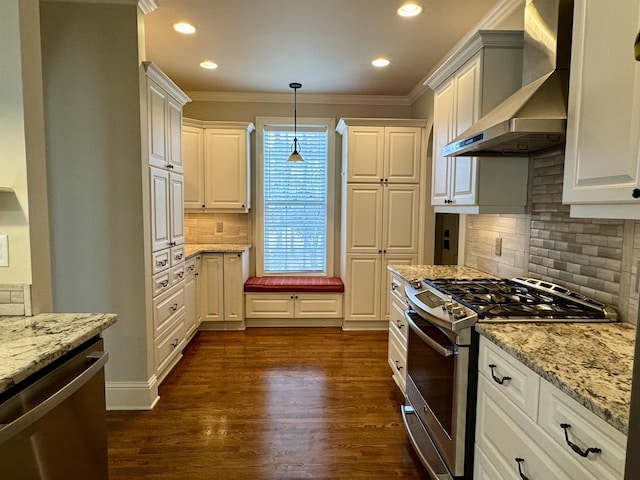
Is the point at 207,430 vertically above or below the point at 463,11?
below

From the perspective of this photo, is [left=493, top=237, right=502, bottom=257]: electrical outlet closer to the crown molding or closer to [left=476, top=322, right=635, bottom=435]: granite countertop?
[left=476, top=322, right=635, bottom=435]: granite countertop

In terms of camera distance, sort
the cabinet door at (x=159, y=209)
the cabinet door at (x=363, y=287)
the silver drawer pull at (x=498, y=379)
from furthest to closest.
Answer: the cabinet door at (x=363, y=287) < the cabinet door at (x=159, y=209) < the silver drawer pull at (x=498, y=379)

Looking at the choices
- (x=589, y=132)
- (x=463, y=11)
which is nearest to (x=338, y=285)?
(x=463, y=11)

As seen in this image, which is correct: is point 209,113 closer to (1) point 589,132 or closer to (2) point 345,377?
(2) point 345,377

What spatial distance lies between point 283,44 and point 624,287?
9.61 ft

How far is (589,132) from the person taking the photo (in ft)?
4.45

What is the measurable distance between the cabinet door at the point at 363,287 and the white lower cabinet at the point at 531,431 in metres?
2.63

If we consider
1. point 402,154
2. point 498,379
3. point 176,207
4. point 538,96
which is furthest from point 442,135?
point 176,207

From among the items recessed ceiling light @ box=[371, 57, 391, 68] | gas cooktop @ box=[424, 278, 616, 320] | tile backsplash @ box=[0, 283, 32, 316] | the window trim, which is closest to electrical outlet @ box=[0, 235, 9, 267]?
tile backsplash @ box=[0, 283, 32, 316]

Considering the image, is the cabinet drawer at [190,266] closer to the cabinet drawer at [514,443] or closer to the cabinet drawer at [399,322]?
the cabinet drawer at [399,322]

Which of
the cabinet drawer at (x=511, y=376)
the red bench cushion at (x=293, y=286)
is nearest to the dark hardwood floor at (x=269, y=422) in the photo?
the red bench cushion at (x=293, y=286)

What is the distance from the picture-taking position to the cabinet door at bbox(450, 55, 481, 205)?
2.27 metres

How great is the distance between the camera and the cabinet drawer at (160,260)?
270 centimetres

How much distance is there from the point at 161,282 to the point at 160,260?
0.17 metres
